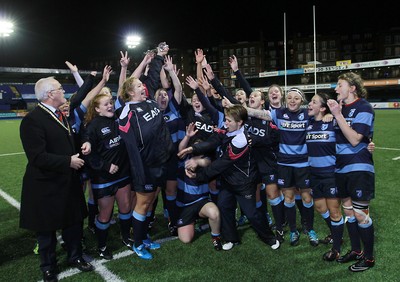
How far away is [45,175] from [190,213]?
6.70ft

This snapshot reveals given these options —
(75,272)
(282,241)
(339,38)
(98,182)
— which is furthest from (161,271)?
(339,38)

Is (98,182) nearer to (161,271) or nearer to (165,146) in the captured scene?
(165,146)

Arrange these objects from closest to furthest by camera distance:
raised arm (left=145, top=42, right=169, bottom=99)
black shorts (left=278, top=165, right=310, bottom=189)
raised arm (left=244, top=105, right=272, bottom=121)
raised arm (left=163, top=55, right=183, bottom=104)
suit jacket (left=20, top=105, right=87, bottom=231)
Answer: suit jacket (left=20, top=105, right=87, bottom=231), black shorts (left=278, top=165, right=310, bottom=189), raised arm (left=244, top=105, right=272, bottom=121), raised arm (left=145, top=42, right=169, bottom=99), raised arm (left=163, top=55, right=183, bottom=104)

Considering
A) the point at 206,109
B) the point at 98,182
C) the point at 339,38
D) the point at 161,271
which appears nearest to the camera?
the point at 161,271

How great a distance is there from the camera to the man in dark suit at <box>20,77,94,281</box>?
11.1ft

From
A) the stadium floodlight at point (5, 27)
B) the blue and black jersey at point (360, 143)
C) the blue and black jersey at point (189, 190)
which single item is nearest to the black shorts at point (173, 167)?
the blue and black jersey at point (189, 190)

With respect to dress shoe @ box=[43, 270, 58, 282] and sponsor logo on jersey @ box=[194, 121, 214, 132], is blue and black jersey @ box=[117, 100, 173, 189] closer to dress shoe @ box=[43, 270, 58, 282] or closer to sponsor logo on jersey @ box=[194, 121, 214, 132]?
sponsor logo on jersey @ box=[194, 121, 214, 132]

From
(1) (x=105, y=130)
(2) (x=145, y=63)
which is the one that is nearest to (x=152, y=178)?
(1) (x=105, y=130)

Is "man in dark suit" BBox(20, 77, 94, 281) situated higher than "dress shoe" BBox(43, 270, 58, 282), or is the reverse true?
"man in dark suit" BBox(20, 77, 94, 281)

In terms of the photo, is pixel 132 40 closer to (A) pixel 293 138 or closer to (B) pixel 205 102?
(B) pixel 205 102

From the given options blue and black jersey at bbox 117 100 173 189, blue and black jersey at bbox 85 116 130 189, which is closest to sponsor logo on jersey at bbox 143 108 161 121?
blue and black jersey at bbox 117 100 173 189

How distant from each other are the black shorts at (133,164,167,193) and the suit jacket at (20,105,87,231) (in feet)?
2.80

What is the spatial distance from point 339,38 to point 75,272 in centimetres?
9163

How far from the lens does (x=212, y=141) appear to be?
4516 mm
